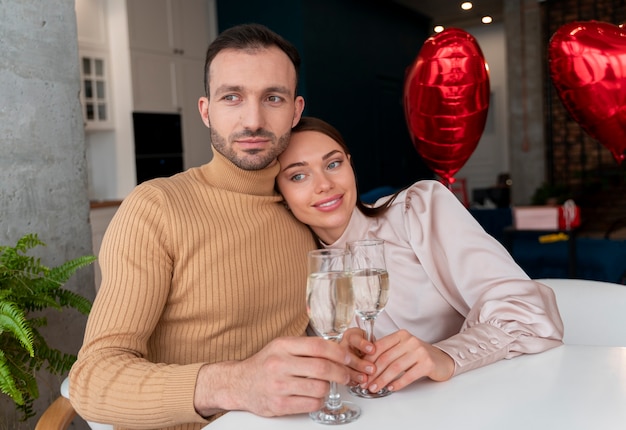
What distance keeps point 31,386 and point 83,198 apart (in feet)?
2.71

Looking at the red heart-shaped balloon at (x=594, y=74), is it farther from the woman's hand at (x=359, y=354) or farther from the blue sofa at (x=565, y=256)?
the blue sofa at (x=565, y=256)

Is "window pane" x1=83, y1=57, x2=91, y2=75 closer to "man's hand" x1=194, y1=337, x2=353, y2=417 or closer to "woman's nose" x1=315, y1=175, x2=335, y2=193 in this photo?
"woman's nose" x1=315, y1=175, x2=335, y2=193

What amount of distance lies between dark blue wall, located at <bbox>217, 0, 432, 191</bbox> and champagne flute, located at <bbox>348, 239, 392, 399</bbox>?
522 cm

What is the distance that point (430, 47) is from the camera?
233 cm

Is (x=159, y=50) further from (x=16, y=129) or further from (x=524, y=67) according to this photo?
(x=524, y=67)

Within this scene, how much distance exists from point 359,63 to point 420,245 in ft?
19.6

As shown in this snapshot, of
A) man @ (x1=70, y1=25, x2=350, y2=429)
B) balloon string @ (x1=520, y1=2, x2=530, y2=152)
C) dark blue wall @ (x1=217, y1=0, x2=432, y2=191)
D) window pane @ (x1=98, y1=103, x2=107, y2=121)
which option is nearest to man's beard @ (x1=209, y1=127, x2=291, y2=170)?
man @ (x1=70, y1=25, x2=350, y2=429)

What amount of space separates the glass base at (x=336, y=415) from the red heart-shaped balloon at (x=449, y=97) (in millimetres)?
1541

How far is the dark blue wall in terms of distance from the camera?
614cm

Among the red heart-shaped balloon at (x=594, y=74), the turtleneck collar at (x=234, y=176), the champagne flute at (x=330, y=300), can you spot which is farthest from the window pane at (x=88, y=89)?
the champagne flute at (x=330, y=300)

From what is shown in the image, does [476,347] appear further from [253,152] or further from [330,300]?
[253,152]

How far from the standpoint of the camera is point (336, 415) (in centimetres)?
93

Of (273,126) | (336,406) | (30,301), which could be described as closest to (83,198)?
(30,301)

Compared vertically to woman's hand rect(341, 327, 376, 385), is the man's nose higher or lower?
higher
